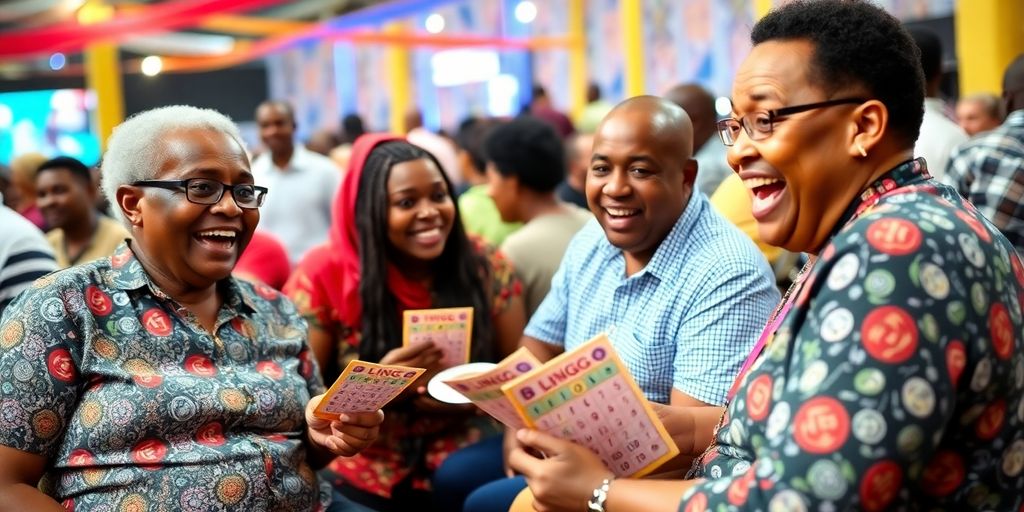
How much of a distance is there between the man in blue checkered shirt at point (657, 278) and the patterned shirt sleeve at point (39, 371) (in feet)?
3.89

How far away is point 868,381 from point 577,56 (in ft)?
45.8

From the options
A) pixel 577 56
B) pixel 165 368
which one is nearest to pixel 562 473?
pixel 165 368

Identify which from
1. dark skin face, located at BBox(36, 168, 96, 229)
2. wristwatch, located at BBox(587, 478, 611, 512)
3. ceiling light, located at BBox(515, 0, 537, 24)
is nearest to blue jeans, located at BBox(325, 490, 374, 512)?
wristwatch, located at BBox(587, 478, 611, 512)

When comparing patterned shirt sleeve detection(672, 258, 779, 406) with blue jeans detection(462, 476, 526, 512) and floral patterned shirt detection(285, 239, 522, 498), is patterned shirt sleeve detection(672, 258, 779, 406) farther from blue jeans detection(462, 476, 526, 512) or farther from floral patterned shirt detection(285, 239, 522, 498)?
floral patterned shirt detection(285, 239, 522, 498)

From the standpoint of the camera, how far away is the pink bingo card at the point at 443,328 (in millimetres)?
2984

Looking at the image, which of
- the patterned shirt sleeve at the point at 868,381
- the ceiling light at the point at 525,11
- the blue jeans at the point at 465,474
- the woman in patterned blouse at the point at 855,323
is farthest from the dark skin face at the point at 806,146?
the ceiling light at the point at 525,11

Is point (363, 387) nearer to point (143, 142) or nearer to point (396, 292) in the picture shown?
point (143, 142)

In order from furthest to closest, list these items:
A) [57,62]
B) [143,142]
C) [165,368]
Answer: [57,62] → [143,142] → [165,368]

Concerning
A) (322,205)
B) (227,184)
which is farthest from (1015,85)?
(322,205)

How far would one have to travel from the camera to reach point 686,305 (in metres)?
2.69

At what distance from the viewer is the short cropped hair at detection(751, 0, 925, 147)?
168 cm

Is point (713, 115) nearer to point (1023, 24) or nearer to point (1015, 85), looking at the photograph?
point (1015, 85)

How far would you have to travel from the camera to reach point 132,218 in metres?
2.54

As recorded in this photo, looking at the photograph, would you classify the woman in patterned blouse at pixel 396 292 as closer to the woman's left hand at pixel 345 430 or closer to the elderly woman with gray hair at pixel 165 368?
the elderly woman with gray hair at pixel 165 368
